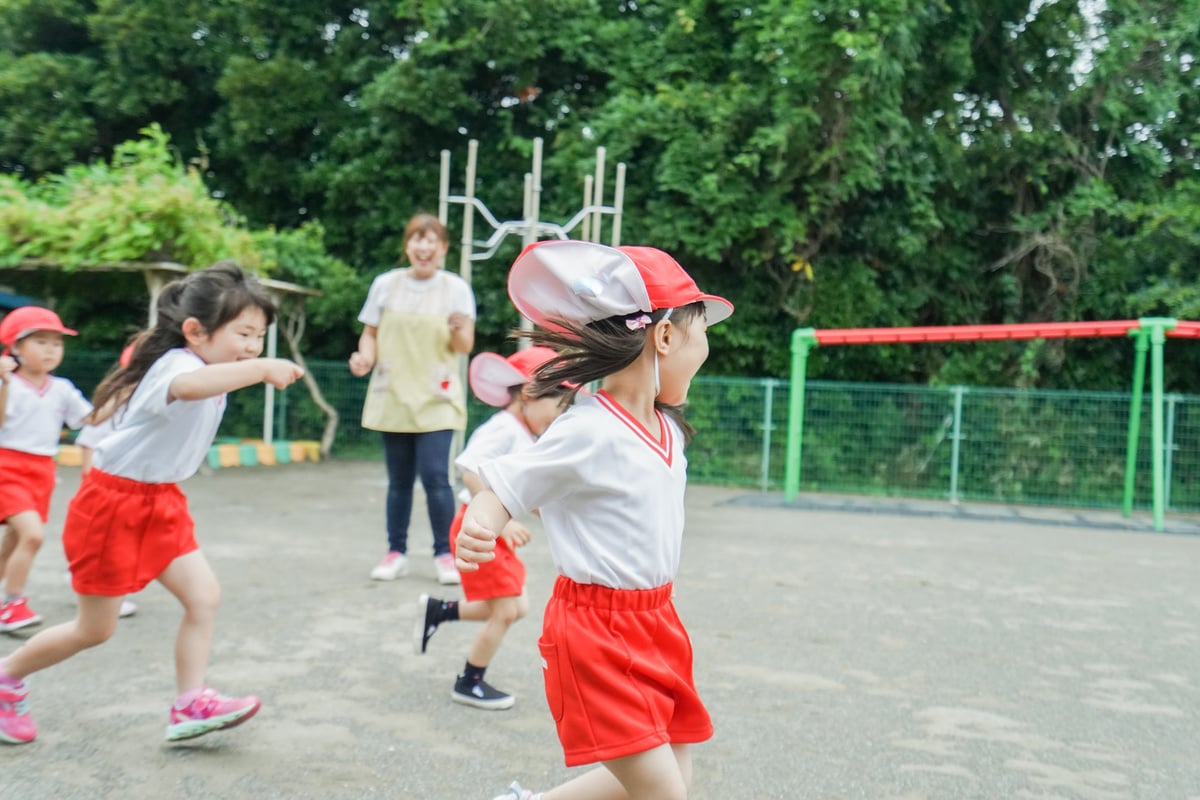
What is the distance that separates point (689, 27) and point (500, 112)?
3.34m

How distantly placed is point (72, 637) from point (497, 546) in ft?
4.35

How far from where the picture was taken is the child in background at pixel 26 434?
471cm

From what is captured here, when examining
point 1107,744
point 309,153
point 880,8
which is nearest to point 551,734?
point 1107,744

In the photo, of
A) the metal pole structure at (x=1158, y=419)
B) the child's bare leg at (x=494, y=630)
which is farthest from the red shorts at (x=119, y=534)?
the metal pole structure at (x=1158, y=419)

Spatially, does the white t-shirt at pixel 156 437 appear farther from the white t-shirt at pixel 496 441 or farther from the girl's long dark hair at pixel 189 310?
the white t-shirt at pixel 496 441

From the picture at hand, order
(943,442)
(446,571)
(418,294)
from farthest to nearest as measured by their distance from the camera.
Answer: (943,442) < (418,294) < (446,571)

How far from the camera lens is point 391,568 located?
19.6 ft

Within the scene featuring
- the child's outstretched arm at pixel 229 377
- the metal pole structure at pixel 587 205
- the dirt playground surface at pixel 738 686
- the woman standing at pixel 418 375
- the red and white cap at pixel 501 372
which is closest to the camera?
the child's outstretched arm at pixel 229 377

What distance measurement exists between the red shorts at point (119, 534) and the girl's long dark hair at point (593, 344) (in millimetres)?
1496

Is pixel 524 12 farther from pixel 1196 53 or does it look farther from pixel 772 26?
pixel 1196 53

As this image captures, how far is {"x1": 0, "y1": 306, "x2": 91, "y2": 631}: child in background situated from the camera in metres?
4.71

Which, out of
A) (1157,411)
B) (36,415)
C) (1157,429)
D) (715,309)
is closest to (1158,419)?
(1157,411)

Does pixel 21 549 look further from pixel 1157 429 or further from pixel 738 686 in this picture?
pixel 1157 429

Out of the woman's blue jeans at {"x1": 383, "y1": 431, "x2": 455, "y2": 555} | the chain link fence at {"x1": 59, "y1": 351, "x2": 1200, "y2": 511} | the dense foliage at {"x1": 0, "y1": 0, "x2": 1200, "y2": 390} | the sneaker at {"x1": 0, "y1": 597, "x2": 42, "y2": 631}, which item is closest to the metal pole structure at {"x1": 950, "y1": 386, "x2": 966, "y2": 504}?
the chain link fence at {"x1": 59, "y1": 351, "x2": 1200, "y2": 511}
